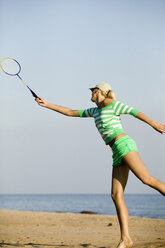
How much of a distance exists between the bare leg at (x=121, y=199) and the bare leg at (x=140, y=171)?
11.2 inches

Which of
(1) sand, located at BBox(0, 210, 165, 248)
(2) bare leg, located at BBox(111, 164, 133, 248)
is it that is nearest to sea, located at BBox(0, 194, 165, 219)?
(1) sand, located at BBox(0, 210, 165, 248)

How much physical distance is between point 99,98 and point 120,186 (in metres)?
1.24

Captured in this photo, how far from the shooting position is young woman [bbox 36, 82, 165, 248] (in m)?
5.00

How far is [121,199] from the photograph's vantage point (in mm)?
5242

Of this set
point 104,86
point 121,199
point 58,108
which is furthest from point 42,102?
point 121,199

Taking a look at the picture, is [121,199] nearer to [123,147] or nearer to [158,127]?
[123,147]

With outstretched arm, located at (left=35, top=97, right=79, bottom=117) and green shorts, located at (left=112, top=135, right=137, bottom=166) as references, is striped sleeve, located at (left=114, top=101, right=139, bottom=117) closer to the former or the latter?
green shorts, located at (left=112, top=135, right=137, bottom=166)

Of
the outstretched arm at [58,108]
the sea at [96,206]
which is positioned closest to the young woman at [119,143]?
the outstretched arm at [58,108]

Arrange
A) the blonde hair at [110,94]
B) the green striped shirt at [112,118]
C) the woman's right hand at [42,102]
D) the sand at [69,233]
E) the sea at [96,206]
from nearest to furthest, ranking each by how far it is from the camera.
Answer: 1. the green striped shirt at [112,118]
2. the blonde hair at [110,94]
3. the woman's right hand at [42,102]
4. the sand at [69,233]
5. the sea at [96,206]

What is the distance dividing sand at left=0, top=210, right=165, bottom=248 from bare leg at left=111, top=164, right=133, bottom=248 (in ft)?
3.97

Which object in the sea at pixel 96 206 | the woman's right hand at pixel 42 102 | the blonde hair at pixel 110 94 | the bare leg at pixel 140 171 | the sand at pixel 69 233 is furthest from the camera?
the sea at pixel 96 206

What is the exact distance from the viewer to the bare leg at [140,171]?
16.2 feet

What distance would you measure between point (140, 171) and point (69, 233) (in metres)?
4.22

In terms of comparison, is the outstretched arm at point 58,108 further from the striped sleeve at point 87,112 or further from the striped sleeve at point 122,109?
the striped sleeve at point 122,109
